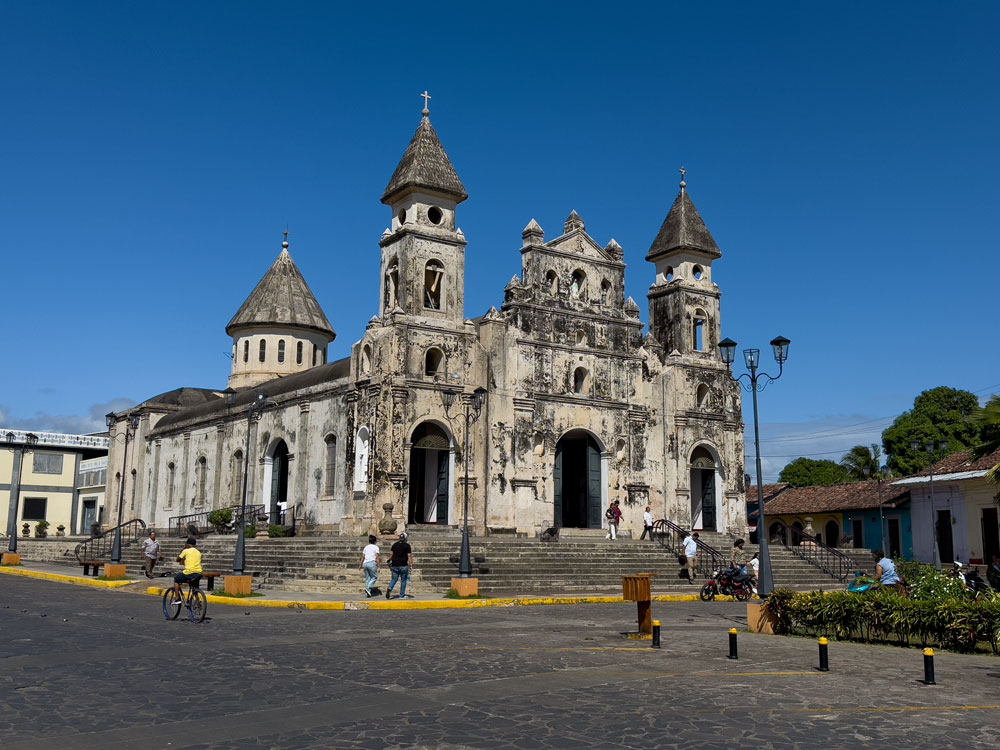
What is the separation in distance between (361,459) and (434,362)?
4.23 meters

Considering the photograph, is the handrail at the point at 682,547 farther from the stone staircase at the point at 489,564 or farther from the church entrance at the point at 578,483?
the church entrance at the point at 578,483

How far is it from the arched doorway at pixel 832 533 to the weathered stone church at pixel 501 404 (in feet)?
43.7

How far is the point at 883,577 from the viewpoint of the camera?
17062 mm

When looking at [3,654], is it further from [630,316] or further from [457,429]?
[630,316]

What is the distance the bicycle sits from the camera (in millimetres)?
16828

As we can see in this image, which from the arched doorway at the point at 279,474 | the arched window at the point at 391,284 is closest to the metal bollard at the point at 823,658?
the arched window at the point at 391,284

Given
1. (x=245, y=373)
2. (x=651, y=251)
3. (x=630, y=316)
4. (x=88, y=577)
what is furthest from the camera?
(x=245, y=373)

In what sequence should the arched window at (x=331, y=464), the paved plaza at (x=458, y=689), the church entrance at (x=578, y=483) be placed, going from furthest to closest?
the church entrance at (x=578, y=483) < the arched window at (x=331, y=464) < the paved plaza at (x=458, y=689)

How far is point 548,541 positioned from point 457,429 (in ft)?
16.0

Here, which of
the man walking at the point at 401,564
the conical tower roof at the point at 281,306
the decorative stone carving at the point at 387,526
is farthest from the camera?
the conical tower roof at the point at 281,306

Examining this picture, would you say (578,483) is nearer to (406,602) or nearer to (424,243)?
(424,243)

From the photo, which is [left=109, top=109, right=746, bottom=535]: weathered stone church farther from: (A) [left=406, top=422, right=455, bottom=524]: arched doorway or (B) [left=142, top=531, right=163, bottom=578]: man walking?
(B) [left=142, top=531, right=163, bottom=578]: man walking

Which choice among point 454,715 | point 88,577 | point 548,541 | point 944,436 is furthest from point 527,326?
point 944,436

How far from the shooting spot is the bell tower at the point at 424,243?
1278 inches
